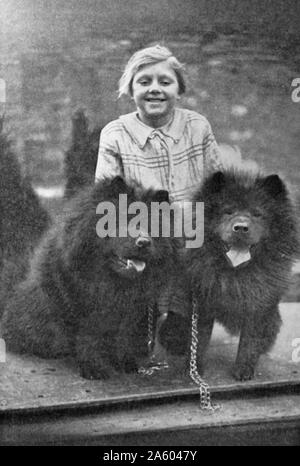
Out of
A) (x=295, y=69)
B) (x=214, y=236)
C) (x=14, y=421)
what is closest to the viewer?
(x=14, y=421)

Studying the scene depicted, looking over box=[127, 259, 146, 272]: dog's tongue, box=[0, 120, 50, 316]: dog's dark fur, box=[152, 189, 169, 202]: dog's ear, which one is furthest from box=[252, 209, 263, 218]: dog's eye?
box=[0, 120, 50, 316]: dog's dark fur

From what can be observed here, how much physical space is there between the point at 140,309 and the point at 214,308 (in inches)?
11.6

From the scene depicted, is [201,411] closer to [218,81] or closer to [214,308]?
[214,308]

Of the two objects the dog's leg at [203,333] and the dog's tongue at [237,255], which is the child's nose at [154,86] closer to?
the dog's tongue at [237,255]

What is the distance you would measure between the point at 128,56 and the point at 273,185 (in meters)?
0.77

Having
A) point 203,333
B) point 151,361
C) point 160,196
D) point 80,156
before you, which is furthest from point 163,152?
point 151,361

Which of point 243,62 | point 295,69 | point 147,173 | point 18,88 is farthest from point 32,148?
point 295,69

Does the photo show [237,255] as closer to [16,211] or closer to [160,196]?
[160,196]

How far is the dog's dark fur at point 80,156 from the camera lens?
2600 millimetres

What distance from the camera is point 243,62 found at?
2.69 meters

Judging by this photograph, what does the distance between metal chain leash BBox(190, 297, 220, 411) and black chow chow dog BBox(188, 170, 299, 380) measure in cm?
4

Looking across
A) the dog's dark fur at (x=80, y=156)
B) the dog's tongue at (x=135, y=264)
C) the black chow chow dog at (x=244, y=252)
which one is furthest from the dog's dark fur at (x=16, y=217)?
the black chow chow dog at (x=244, y=252)

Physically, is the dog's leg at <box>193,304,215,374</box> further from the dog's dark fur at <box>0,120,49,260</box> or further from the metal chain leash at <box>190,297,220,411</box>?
the dog's dark fur at <box>0,120,49,260</box>

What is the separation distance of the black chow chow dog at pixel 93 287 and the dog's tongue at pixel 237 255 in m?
0.22
